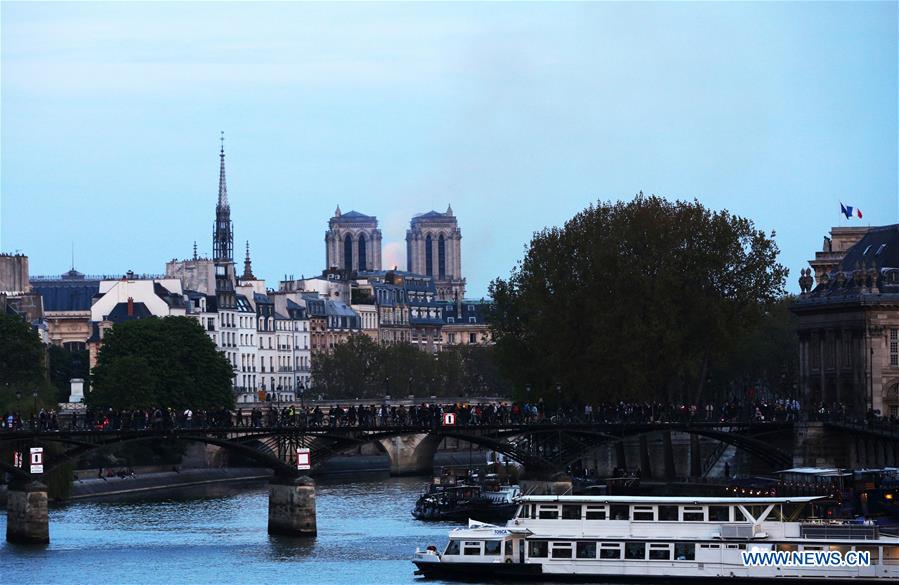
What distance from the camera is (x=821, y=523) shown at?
8650cm

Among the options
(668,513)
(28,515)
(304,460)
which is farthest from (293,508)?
(668,513)

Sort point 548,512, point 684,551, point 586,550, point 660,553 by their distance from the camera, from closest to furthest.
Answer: point 684,551, point 660,553, point 586,550, point 548,512

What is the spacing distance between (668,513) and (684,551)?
4.87ft

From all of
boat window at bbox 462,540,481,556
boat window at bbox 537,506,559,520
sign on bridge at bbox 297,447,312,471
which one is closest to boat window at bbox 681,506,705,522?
boat window at bbox 537,506,559,520

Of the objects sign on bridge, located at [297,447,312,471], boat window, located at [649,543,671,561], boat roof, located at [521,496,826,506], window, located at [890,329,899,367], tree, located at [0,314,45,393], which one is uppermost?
→ tree, located at [0,314,45,393]

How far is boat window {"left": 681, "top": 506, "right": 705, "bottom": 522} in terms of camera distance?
3450 inches

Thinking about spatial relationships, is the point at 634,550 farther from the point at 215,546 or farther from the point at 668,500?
the point at 215,546

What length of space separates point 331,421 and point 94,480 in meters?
34.1

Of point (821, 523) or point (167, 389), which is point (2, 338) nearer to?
point (167, 389)

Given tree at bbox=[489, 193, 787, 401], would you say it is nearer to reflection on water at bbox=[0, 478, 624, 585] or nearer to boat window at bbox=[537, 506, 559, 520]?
reflection on water at bbox=[0, 478, 624, 585]

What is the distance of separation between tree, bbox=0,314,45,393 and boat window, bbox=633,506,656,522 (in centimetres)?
7827

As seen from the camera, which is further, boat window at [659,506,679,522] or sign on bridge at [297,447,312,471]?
sign on bridge at [297,447,312,471]

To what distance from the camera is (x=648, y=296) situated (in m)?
123

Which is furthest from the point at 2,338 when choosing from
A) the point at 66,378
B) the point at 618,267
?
the point at 618,267
